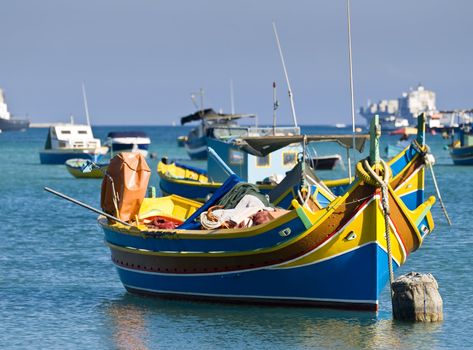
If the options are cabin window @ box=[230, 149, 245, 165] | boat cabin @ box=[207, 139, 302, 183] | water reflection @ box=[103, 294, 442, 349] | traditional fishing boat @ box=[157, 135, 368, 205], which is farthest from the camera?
cabin window @ box=[230, 149, 245, 165]

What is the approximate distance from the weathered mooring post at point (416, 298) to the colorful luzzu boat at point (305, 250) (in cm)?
44

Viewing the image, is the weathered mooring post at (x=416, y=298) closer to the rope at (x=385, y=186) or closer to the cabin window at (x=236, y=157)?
the rope at (x=385, y=186)

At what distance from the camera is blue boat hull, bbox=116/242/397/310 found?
2095cm

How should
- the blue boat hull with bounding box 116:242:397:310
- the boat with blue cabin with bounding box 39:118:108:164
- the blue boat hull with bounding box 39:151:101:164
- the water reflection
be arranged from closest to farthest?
1. the water reflection
2. the blue boat hull with bounding box 116:242:397:310
3. the blue boat hull with bounding box 39:151:101:164
4. the boat with blue cabin with bounding box 39:118:108:164

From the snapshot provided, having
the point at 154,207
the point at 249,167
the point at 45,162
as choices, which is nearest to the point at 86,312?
the point at 154,207

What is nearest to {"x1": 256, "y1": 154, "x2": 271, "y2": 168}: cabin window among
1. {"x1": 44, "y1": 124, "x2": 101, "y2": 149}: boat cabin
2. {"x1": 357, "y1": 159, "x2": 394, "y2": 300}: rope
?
{"x1": 357, "y1": 159, "x2": 394, "y2": 300}: rope

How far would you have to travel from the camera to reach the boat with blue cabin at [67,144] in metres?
92.8

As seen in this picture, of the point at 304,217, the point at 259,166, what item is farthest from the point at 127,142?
the point at 304,217

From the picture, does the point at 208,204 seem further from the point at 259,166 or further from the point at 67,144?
the point at 67,144

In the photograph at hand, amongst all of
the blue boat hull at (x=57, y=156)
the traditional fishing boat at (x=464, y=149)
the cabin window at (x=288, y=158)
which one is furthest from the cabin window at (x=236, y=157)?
the blue boat hull at (x=57, y=156)

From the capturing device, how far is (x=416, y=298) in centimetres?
2086

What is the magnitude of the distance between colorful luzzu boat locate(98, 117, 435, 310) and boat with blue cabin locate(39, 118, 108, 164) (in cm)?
6889

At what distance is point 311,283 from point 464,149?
68.1 meters

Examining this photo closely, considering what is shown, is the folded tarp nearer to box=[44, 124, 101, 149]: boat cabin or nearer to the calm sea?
the calm sea
